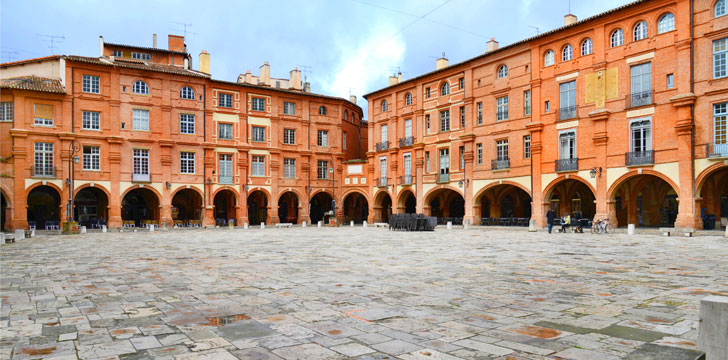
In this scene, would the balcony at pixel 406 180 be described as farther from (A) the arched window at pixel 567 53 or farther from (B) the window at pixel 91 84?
(B) the window at pixel 91 84

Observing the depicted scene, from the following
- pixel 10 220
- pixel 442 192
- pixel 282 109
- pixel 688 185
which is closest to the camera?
pixel 688 185

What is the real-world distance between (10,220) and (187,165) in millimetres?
12029

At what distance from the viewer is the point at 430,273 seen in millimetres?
9688

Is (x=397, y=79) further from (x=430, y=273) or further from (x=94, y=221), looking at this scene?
(x=430, y=273)

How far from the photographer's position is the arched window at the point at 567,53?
29.8m

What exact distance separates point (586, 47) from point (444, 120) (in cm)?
1190

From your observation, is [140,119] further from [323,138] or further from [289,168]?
[323,138]

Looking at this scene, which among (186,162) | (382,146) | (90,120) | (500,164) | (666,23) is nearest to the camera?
(666,23)

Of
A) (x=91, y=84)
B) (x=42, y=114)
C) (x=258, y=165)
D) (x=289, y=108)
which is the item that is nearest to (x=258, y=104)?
(x=289, y=108)

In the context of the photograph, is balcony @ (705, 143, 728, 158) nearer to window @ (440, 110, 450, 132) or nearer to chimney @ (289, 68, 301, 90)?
window @ (440, 110, 450, 132)

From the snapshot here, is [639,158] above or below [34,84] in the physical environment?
below

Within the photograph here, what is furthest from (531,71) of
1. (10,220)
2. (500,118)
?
(10,220)

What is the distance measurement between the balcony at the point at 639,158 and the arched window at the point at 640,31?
20.7 ft

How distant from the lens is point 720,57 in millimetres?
23422
